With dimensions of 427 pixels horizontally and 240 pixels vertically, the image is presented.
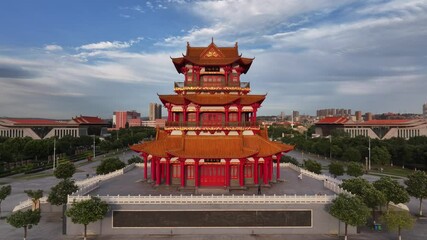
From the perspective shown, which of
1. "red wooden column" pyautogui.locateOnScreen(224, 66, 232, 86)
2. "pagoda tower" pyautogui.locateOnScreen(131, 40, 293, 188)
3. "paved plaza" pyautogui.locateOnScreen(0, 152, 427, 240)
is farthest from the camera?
"red wooden column" pyautogui.locateOnScreen(224, 66, 232, 86)

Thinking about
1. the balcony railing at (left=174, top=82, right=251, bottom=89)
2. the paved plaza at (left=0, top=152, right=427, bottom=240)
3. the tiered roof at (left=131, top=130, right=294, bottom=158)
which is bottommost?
the paved plaza at (left=0, top=152, right=427, bottom=240)

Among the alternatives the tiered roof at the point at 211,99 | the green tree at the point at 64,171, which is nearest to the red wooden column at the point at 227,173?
the tiered roof at the point at 211,99

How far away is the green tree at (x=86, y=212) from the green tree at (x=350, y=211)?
77.6 ft

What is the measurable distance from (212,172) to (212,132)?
5.27 meters

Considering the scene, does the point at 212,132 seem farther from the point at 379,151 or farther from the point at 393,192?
the point at 379,151

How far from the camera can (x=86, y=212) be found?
103 feet

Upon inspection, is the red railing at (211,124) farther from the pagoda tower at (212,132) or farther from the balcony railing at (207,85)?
the balcony railing at (207,85)

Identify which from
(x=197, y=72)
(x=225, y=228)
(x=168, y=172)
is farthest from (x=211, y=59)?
(x=225, y=228)

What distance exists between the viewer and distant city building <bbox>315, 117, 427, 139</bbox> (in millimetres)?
148000

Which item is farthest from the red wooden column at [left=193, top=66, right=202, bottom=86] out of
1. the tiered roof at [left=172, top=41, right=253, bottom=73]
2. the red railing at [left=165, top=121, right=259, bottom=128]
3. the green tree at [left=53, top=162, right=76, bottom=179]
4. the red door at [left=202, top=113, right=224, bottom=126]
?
the green tree at [left=53, top=162, right=76, bottom=179]

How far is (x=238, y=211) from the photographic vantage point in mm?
34875

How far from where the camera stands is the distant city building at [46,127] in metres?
142

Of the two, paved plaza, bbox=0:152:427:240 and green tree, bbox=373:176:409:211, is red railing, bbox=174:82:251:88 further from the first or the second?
green tree, bbox=373:176:409:211

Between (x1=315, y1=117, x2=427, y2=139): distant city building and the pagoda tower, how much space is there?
12408 centimetres
